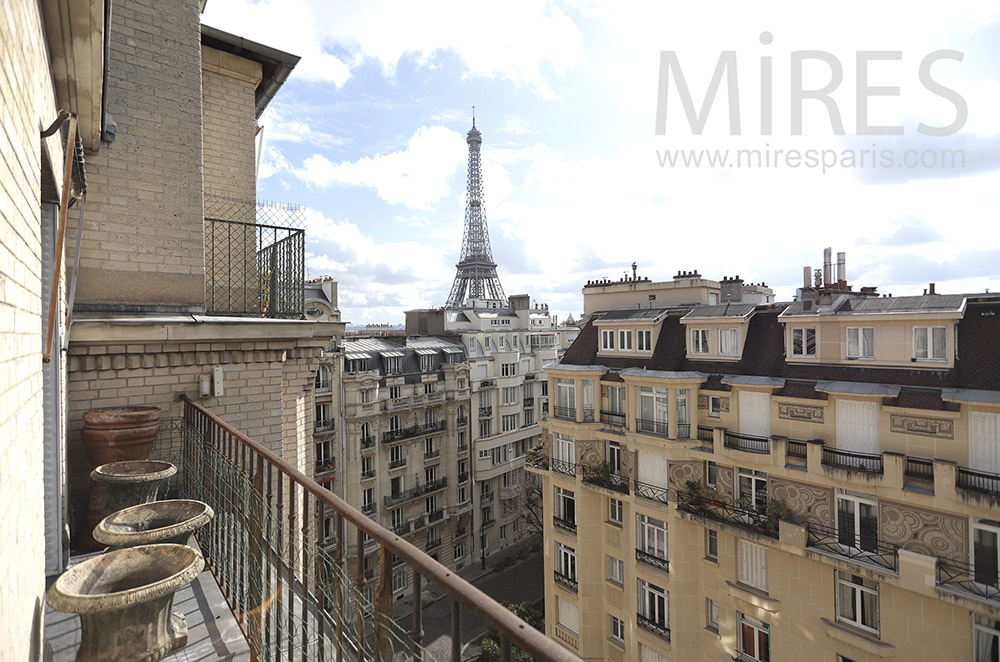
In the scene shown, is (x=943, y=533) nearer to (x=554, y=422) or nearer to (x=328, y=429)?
(x=554, y=422)

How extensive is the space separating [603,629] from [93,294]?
51.5ft

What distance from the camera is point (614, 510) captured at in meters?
15.6

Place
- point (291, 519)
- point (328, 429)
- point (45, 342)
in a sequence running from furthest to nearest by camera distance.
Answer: point (328, 429) < point (45, 342) < point (291, 519)

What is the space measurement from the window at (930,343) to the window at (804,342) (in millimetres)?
1923

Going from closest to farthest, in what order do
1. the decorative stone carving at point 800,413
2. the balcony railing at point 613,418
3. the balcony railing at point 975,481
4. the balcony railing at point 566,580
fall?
the balcony railing at point 975,481
the decorative stone carving at point 800,413
the balcony railing at point 613,418
the balcony railing at point 566,580


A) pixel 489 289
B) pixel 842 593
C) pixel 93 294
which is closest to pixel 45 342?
pixel 93 294

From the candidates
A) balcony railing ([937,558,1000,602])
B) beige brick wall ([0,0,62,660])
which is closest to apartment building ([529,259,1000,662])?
balcony railing ([937,558,1000,602])

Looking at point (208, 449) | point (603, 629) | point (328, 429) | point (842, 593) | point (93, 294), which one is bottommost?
point (603, 629)

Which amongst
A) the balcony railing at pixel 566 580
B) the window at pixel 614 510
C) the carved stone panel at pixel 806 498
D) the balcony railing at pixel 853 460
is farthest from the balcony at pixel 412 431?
the balcony railing at pixel 853 460

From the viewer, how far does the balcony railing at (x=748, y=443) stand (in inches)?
474

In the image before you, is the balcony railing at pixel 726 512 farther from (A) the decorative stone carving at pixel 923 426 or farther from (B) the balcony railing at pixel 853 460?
(A) the decorative stone carving at pixel 923 426

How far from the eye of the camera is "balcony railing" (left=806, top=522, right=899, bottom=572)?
1009 centimetres

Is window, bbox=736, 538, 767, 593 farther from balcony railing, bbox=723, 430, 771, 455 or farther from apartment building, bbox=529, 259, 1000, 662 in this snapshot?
balcony railing, bbox=723, 430, 771, 455

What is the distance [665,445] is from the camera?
13477 mm
